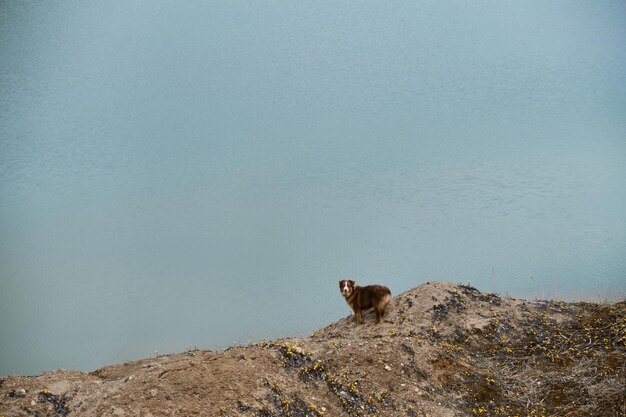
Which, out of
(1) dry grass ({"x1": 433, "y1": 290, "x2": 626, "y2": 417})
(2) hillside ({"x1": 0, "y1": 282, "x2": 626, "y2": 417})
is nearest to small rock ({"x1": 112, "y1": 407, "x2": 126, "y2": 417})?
(2) hillside ({"x1": 0, "y1": 282, "x2": 626, "y2": 417})

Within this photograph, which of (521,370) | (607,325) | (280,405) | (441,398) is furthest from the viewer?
(607,325)

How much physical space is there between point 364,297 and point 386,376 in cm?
231

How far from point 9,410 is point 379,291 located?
6.09 m

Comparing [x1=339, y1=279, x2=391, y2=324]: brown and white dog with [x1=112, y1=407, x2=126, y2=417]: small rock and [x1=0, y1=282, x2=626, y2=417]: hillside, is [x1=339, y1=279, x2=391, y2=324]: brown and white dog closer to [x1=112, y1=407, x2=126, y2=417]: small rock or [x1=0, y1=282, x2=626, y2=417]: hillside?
[x1=0, y1=282, x2=626, y2=417]: hillside

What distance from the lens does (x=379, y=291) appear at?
42.6ft

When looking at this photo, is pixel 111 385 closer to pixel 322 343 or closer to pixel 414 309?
pixel 322 343

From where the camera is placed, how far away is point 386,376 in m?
11.0

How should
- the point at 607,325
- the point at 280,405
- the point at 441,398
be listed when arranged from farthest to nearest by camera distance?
the point at 607,325, the point at 441,398, the point at 280,405

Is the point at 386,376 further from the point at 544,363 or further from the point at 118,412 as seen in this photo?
the point at 118,412

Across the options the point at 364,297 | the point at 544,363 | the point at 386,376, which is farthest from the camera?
the point at 364,297

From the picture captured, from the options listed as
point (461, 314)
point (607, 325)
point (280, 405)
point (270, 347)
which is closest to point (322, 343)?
point (270, 347)

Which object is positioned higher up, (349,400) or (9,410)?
(9,410)

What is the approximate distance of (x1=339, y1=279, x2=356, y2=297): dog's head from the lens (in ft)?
43.2

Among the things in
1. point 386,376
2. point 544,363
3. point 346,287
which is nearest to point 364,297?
point 346,287
